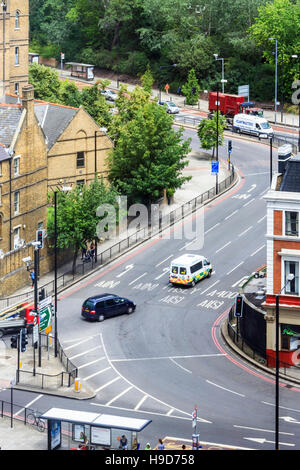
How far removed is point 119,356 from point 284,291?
37.7ft

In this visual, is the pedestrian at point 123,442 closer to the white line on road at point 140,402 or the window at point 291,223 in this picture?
the white line on road at point 140,402

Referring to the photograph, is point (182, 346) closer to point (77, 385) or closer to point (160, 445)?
point (77, 385)

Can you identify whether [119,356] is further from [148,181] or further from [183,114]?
[183,114]

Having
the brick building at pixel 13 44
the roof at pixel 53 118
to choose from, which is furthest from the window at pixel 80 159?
the brick building at pixel 13 44

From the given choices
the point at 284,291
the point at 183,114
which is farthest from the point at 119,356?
the point at 183,114

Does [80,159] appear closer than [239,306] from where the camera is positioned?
No

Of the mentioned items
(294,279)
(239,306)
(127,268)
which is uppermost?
(294,279)

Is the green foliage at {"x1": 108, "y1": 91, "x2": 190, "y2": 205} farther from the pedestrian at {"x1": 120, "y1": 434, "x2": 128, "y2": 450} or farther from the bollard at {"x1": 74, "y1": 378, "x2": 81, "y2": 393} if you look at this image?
the pedestrian at {"x1": 120, "y1": 434, "x2": 128, "y2": 450}

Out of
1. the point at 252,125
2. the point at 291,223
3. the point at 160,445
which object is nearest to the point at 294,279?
the point at 291,223

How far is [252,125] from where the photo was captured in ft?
400

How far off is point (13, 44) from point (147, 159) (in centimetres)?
2787

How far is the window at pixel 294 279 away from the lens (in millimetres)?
69312

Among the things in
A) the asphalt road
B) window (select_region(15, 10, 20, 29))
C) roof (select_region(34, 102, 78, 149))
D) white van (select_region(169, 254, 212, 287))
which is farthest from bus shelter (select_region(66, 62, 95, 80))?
white van (select_region(169, 254, 212, 287))

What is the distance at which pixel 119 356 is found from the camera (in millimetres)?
72000
